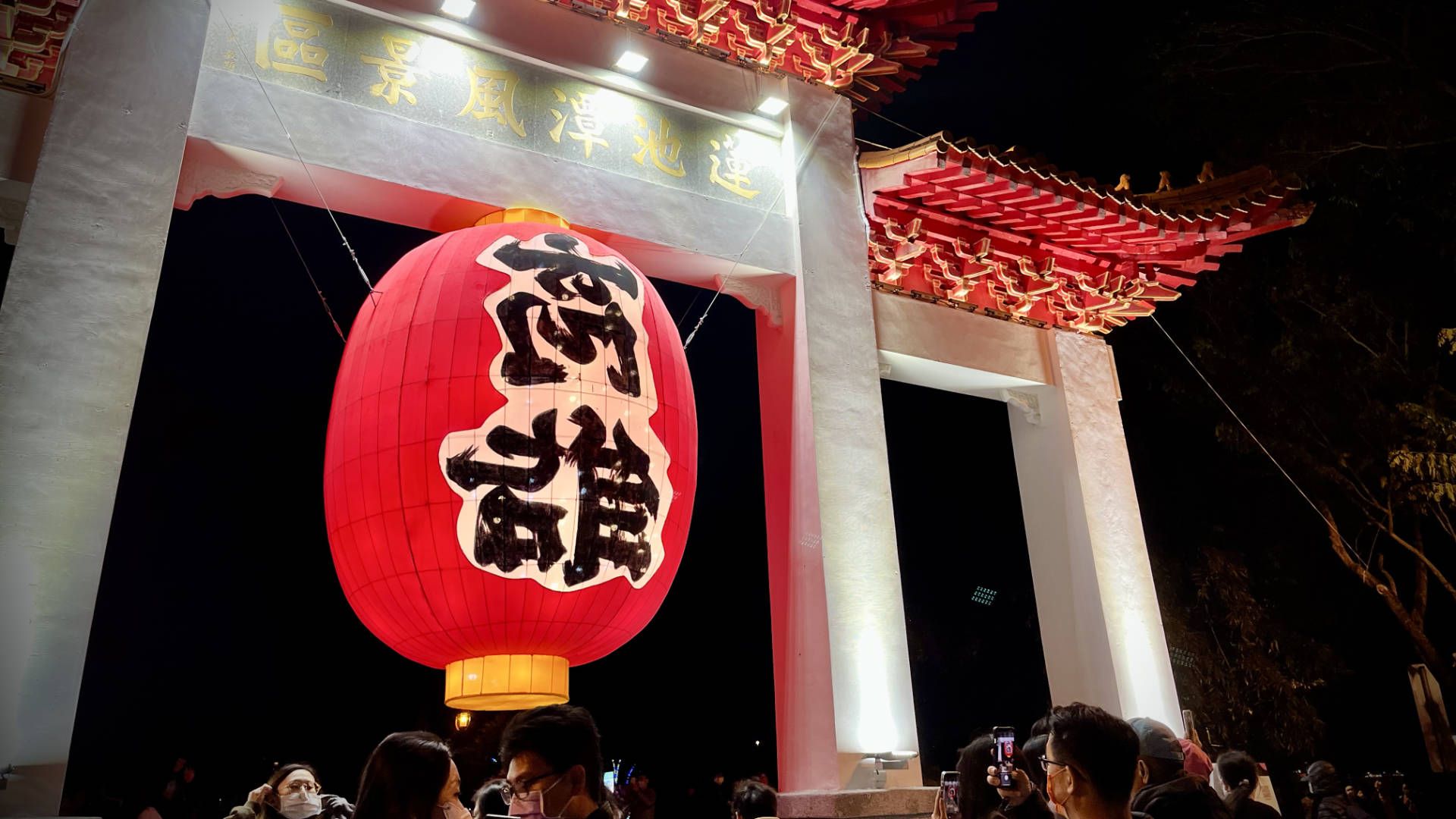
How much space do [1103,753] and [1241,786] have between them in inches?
88.5

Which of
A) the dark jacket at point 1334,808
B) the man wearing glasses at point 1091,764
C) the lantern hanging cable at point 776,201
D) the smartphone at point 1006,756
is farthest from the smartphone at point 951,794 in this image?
the lantern hanging cable at point 776,201

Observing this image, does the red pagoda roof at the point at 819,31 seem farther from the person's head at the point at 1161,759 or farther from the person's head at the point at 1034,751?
the person's head at the point at 1161,759

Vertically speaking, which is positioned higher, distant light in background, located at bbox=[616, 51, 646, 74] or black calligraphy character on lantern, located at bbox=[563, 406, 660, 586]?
distant light in background, located at bbox=[616, 51, 646, 74]

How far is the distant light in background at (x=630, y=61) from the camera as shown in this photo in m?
7.32

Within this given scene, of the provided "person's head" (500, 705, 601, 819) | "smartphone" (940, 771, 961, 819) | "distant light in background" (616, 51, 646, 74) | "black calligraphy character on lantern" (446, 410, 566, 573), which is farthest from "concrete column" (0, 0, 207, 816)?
"smartphone" (940, 771, 961, 819)

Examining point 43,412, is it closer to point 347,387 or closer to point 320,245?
point 347,387

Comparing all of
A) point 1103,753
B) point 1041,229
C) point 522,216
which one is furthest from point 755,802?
point 1041,229

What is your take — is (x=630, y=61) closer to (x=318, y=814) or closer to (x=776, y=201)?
(x=776, y=201)

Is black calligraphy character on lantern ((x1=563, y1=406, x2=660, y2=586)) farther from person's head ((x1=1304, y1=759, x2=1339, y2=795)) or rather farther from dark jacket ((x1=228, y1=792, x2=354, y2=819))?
person's head ((x1=1304, y1=759, x2=1339, y2=795))

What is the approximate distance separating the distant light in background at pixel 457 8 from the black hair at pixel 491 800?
5199 millimetres

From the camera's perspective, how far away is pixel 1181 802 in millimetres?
2951

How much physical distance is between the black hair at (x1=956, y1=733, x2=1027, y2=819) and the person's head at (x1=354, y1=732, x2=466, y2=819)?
1635mm

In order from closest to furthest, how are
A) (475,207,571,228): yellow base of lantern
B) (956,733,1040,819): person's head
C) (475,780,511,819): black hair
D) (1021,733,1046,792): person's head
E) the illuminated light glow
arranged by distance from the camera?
1. (956,733,1040,819): person's head
2. (1021,733,1046,792): person's head
3. (475,780,511,819): black hair
4. (475,207,571,228): yellow base of lantern
5. the illuminated light glow

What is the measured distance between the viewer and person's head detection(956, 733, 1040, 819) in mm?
3123
